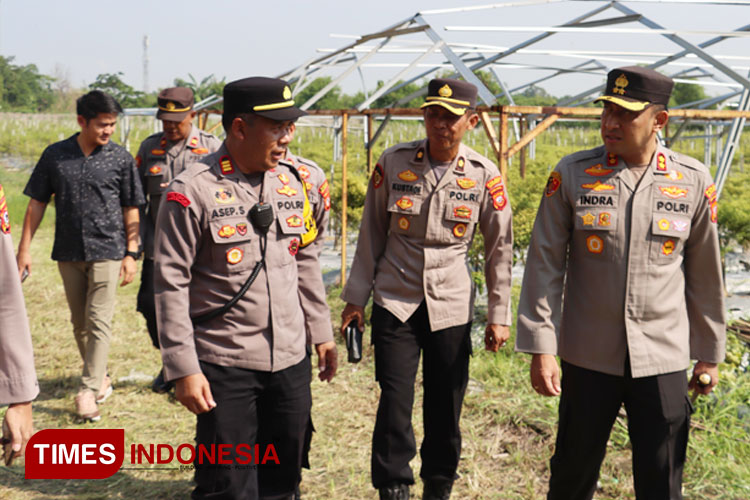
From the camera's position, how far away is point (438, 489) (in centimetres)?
339

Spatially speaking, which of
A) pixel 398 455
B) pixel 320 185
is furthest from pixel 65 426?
pixel 320 185

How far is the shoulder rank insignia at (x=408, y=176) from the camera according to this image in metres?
3.39

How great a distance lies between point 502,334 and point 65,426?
264 centimetres

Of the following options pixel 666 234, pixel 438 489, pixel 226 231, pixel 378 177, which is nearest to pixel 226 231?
pixel 226 231

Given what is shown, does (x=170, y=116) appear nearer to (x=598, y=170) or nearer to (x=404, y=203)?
(x=404, y=203)

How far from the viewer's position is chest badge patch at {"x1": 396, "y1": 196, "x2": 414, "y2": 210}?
11.0ft

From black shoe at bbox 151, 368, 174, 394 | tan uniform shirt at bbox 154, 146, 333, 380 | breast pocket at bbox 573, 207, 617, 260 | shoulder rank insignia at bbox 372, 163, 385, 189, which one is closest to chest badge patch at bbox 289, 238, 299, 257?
tan uniform shirt at bbox 154, 146, 333, 380

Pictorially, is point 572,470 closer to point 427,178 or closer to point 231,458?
point 231,458

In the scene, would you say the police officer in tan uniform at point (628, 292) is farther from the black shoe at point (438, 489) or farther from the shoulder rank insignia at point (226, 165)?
the shoulder rank insignia at point (226, 165)

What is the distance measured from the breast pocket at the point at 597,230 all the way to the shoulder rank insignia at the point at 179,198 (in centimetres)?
131

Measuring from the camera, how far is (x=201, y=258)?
249cm

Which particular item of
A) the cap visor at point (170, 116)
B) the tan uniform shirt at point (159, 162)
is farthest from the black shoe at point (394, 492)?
the cap visor at point (170, 116)

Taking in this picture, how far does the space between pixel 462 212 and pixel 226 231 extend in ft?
4.10

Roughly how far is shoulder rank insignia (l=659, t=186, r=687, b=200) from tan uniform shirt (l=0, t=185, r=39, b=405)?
2005mm
